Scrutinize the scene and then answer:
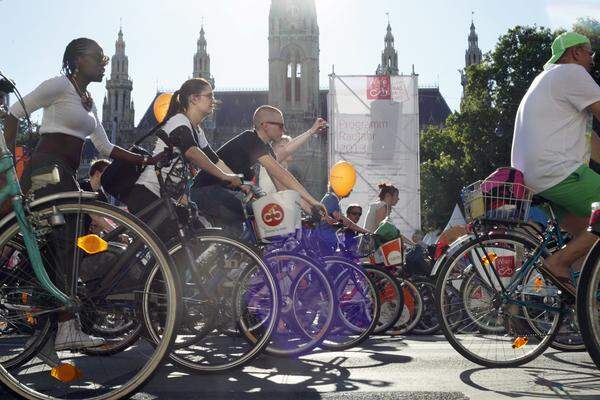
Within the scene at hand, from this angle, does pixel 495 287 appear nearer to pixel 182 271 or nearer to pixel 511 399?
pixel 511 399

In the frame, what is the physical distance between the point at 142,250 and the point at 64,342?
1.72 feet

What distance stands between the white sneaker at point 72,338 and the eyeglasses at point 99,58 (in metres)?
1.68

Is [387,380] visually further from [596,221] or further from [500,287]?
[596,221]

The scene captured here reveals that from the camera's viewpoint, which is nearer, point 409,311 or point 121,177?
point 121,177

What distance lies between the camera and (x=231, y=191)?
5.25m

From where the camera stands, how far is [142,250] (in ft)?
10.5

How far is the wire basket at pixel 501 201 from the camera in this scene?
4035 mm

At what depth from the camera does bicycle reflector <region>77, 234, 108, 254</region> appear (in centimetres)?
311

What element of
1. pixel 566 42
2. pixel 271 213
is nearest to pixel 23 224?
pixel 271 213

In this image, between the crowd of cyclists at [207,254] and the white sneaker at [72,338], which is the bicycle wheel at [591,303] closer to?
the crowd of cyclists at [207,254]

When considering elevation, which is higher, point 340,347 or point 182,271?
point 182,271

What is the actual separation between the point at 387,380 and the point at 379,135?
2752 centimetres

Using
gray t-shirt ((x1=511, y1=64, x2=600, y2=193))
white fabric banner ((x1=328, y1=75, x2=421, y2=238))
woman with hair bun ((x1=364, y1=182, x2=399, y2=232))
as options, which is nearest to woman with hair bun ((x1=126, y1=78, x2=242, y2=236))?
gray t-shirt ((x1=511, y1=64, x2=600, y2=193))

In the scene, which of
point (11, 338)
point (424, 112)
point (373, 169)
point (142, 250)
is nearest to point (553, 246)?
point (142, 250)
